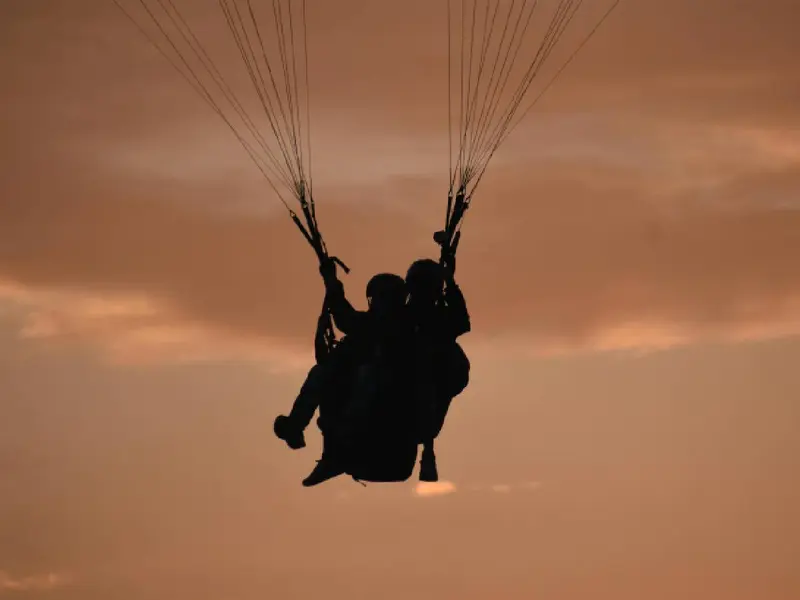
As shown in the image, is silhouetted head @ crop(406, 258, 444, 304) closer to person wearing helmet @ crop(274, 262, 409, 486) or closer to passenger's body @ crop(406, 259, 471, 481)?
passenger's body @ crop(406, 259, 471, 481)

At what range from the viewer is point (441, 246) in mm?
8531

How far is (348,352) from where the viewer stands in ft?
28.5

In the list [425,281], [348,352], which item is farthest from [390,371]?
[425,281]

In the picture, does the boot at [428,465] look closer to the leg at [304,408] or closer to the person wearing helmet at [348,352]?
the person wearing helmet at [348,352]

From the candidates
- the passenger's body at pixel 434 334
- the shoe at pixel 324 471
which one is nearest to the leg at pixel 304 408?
the shoe at pixel 324 471

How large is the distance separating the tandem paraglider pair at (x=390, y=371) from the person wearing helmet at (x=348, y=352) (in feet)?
0.05

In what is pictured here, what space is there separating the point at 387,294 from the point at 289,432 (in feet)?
8.29

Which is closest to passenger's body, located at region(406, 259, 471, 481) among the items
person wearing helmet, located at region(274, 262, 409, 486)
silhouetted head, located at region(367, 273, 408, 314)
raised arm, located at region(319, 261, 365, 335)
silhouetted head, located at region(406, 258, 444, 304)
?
silhouetted head, located at region(406, 258, 444, 304)

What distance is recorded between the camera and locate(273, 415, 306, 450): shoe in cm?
891

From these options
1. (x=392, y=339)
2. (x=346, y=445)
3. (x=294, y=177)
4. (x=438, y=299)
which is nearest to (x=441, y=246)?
(x=438, y=299)

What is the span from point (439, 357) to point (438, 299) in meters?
0.87

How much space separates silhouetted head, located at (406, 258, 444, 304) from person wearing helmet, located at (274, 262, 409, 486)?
8.8 inches

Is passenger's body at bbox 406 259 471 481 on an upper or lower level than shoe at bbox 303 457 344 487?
upper

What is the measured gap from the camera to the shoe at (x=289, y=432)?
8.91 m
